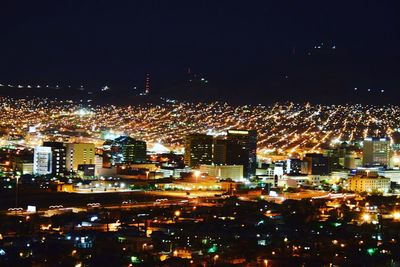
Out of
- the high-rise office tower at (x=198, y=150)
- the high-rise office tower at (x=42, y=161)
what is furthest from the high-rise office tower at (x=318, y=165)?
the high-rise office tower at (x=42, y=161)

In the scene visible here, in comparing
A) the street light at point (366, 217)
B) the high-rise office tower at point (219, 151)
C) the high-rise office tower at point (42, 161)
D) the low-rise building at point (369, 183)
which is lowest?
the street light at point (366, 217)

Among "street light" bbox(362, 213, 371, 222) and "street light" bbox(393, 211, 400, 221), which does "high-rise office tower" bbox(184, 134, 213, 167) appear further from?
"street light" bbox(362, 213, 371, 222)

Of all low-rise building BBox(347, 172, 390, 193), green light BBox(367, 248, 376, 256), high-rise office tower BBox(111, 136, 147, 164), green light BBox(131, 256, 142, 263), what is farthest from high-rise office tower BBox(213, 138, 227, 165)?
green light BBox(131, 256, 142, 263)

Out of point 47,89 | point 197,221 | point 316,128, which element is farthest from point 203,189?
point 47,89

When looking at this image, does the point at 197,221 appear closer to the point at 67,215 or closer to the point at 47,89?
the point at 67,215

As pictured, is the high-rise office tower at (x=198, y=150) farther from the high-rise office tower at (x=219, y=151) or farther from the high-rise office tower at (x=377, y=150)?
the high-rise office tower at (x=377, y=150)

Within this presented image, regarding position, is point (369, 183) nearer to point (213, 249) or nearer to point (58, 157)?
point (58, 157)

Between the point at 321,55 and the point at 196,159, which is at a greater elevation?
the point at 321,55
